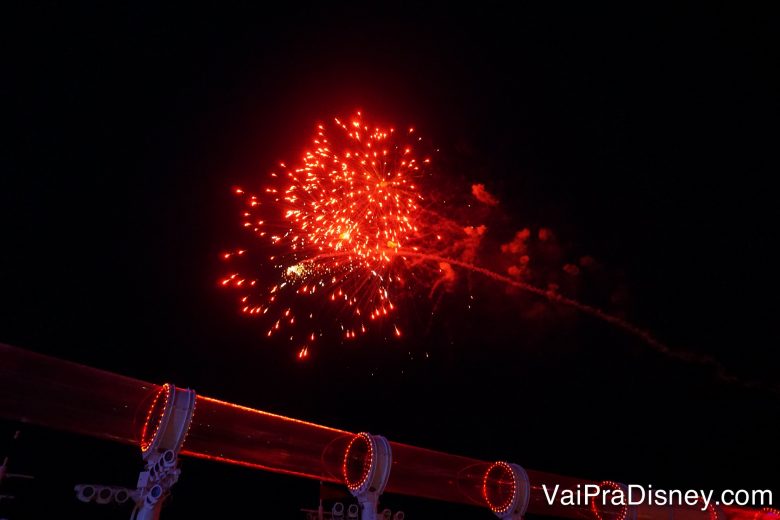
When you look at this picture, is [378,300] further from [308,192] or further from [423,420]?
[423,420]

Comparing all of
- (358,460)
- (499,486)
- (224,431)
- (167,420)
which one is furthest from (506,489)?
(167,420)

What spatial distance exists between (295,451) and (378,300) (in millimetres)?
3666

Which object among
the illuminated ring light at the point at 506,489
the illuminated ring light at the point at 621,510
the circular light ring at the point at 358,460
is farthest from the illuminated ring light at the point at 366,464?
the illuminated ring light at the point at 621,510

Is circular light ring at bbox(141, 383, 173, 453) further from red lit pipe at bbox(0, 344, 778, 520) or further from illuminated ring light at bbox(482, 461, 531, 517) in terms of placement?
illuminated ring light at bbox(482, 461, 531, 517)

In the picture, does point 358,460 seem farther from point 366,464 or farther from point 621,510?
point 621,510

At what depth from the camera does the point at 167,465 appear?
5.67 m

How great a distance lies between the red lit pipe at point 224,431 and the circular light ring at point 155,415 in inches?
0.4

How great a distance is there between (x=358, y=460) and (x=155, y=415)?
290 centimetres

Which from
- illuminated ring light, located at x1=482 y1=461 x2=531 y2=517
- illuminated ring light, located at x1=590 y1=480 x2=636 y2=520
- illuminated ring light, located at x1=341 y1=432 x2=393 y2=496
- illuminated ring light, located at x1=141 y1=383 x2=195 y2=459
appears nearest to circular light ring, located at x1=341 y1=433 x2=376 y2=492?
illuminated ring light, located at x1=341 y1=432 x2=393 y2=496

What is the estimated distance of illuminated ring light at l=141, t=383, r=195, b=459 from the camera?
5879mm

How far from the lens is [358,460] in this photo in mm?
7770

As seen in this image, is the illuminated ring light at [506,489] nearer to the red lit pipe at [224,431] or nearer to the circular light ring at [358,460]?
the red lit pipe at [224,431]

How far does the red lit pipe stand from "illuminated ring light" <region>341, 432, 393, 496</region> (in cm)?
8

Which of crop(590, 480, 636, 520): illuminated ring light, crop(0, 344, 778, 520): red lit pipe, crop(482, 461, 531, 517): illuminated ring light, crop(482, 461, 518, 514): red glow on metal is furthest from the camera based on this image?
crop(590, 480, 636, 520): illuminated ring light
